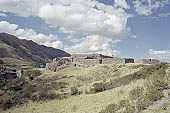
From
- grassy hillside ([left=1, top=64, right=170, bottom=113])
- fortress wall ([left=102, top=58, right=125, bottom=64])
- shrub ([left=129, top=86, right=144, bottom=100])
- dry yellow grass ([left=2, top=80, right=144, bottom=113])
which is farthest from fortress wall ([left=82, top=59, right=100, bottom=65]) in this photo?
shrub ([left=129, top=86, right=144, bottom=100])

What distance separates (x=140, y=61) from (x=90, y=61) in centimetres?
1440

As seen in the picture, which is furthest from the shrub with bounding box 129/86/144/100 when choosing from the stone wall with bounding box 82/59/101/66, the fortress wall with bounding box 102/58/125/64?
the stone wall with bounding box 82/59/101/66

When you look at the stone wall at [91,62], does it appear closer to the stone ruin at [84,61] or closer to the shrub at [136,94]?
the stone ruin at [84,61]

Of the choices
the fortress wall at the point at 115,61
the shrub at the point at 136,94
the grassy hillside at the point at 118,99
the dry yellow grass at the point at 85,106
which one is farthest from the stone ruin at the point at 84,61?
the shrub at the point at 136,94

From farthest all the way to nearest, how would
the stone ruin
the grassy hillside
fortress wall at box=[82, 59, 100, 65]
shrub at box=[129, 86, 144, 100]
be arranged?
fortress wall at box=[82, 59, 100, 65], the stone ruin, shrub at box=[129, 86, 144, 100], the grassy hillside

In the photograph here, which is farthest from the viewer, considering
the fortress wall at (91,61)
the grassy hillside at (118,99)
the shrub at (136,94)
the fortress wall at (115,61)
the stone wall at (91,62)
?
the fortress wall at (91,61)

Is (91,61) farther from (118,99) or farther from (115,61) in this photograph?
(118,99)

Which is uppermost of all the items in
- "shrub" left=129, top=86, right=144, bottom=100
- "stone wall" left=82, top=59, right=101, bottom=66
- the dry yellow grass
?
"stone wall" left=82, top=59, right=101, bottom=66

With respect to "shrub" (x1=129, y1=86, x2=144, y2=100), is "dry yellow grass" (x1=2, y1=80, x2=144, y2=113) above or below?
below

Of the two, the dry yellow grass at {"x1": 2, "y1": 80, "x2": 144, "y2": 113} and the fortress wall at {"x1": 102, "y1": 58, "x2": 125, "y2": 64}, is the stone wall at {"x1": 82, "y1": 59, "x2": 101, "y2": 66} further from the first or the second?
the dry yellow grass at {"x1": 2, "y1": 80, "x2": 144, "y2": 113}

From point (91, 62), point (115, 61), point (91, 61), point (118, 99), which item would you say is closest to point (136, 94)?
point (118, 99)

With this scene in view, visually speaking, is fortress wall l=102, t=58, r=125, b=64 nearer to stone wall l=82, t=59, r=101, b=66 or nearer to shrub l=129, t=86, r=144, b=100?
stone wall l=82, t=59, r=101, b=66

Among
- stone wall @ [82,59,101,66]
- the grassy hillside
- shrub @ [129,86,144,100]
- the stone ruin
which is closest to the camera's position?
the grassy hillside

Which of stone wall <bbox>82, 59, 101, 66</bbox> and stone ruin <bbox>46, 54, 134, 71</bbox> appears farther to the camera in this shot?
stone wall <bbox>82, 59, 101, 66</bbox>
